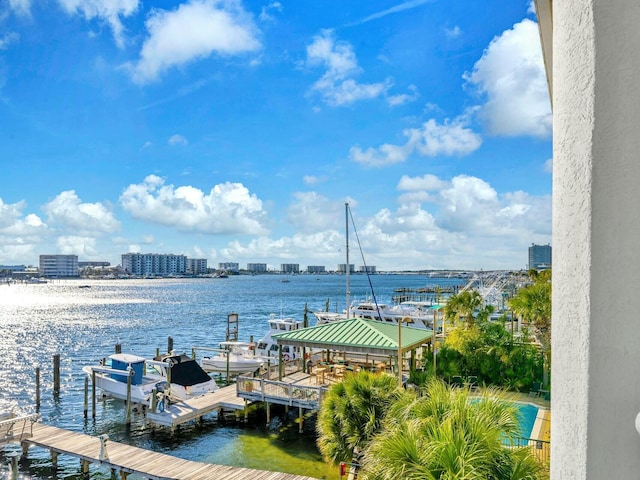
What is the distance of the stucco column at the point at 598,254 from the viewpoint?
2992 mm

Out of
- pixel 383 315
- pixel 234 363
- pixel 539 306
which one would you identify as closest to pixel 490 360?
pixel 539 306

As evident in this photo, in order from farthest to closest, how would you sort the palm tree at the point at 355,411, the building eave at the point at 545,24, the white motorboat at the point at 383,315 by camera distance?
the white motorboat at the point at 383,315 → the palm tree at the point at 355,411 → the building eave at the point at 545,24

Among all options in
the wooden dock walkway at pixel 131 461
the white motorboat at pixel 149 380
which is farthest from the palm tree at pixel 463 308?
the wooden dock walkway at pixel 131 461

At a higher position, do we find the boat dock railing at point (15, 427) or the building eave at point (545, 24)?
the building eave at point (545, 24)

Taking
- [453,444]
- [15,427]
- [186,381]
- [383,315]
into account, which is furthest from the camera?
[383,315]

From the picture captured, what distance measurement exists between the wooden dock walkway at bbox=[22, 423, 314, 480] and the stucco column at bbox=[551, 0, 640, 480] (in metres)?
13.8

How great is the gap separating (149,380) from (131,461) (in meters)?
11.4

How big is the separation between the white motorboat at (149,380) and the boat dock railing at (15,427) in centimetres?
637

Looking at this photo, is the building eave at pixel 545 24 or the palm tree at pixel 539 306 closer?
the building eave at pixel 545 24

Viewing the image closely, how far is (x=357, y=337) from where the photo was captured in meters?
22.1

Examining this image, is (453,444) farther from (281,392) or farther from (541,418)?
A: (281,392)

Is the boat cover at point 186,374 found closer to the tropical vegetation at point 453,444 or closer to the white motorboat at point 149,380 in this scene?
the white motorboat at point 149,380

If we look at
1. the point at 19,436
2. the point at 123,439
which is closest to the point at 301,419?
the point at 123,439

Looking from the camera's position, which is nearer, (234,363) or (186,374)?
(186,374)
